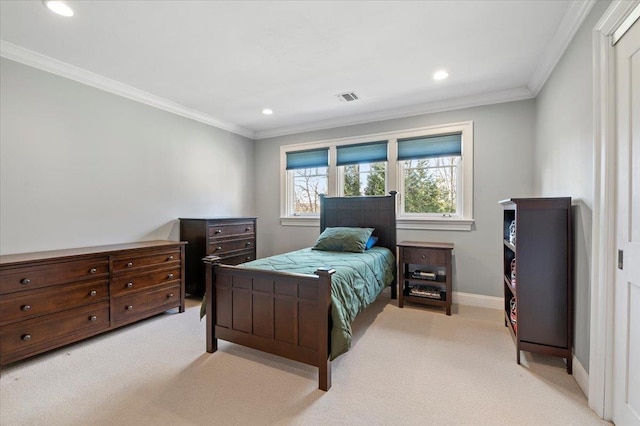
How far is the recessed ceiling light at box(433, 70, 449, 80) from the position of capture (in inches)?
118

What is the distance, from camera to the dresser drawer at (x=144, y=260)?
9.36 ft

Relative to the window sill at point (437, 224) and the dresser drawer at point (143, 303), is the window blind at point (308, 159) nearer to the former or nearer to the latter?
the window sill at point (437, 224)

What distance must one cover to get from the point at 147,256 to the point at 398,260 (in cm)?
292

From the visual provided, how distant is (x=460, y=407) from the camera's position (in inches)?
70.3

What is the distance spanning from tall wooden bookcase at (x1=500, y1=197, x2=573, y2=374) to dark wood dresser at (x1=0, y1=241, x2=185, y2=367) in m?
3.52

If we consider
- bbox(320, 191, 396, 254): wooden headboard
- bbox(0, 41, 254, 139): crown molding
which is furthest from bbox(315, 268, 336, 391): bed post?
bbox(0, 41, 254, 139): crown molding

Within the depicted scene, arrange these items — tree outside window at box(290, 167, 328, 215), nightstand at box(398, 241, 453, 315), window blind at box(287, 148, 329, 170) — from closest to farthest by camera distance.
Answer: nightstand at box(398, 241, 453, 315) < window blind at box(287, 148, 329, 170) < tree outside window at box(290, 167, 328, 215)

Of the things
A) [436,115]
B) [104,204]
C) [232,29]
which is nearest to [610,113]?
[436,115]

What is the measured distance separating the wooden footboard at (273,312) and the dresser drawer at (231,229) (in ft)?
4.79

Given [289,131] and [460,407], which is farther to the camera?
[289,131]

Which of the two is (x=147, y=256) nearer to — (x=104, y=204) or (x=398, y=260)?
(x=104, y=204)

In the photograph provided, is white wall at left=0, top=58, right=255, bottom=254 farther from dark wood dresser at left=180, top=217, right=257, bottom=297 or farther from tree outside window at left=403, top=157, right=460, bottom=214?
tree outside window at left=403, top=157, right=460, bottom=214

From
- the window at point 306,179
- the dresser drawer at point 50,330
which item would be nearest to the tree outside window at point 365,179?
the window at point 306,179

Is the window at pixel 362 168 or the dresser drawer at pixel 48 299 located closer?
the dresser drawer at pixel 48 299
